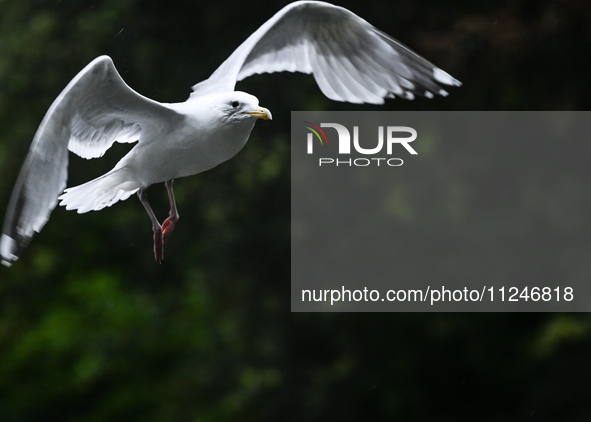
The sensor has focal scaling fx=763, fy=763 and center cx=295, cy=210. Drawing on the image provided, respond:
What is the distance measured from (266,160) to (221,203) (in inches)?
17.0

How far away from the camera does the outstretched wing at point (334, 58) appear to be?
159 cm

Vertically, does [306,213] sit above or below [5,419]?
above

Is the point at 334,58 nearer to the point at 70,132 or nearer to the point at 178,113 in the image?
the point at 178,113

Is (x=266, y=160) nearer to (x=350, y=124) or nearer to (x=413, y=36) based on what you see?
(x=350, y=124)

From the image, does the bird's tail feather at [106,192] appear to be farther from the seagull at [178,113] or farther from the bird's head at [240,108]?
the bird's head at [240,108]

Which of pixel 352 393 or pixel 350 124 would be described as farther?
pixel 352 393

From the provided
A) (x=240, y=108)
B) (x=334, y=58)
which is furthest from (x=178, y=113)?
(x=334, y=58)

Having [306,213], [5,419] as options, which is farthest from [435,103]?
[5,419]

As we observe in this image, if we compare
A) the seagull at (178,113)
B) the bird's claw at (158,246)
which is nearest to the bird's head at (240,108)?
the seagull at (178,113)

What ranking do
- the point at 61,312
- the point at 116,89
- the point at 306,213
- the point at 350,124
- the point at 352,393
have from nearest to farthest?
the point at 116,89 < the point at 350,124 < the point at 306,213 < the point at 352,393 < the point at 61,312

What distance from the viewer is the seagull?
1130 millimetres

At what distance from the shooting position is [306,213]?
403 cm

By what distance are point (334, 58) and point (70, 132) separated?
2.48 ft

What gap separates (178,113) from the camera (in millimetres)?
1251
